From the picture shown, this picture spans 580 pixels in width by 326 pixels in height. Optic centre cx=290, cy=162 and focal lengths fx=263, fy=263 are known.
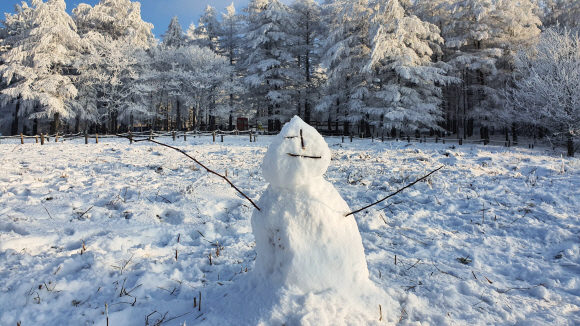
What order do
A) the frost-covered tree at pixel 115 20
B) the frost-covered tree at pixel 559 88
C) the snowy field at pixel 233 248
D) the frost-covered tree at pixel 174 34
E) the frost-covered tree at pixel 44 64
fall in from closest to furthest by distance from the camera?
the snowy field at pixel 233 248
the frost-covered tree at pixel 559 88
the frost-covered tree at pixel 44 64
the frost-covered tree at pixel 115 20
the frost-covered tree at pixel 174 34

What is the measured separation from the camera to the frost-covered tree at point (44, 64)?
20375 millimetres

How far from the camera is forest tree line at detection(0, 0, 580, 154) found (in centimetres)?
1973

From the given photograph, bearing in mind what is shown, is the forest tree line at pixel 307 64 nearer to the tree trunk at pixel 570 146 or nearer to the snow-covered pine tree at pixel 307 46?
the snow-covered pine tree at pixel 307 46

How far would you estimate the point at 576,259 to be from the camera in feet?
9.80

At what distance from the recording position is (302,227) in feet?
6.08

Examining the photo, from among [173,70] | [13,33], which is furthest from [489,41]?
[13,33]

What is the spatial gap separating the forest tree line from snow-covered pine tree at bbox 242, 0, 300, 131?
107mm

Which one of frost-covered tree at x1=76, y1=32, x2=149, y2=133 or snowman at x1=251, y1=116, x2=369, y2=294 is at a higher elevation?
frost-covered tree at x1=76, y1=32, x2=149, y2=133

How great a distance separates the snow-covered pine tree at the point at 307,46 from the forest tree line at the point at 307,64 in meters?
0.13

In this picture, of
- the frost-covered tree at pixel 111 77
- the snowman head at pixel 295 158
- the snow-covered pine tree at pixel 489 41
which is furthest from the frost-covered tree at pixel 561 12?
the frost-covered tree at pixel 111 77

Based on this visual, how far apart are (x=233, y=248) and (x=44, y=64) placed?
26.7 metres

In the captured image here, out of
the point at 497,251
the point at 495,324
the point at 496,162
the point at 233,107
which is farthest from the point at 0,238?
the point at 233,107

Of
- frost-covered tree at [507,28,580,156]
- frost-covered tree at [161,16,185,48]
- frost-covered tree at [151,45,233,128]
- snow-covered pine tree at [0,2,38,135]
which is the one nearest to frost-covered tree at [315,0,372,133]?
frost-covered tree at [151,45,233,128]

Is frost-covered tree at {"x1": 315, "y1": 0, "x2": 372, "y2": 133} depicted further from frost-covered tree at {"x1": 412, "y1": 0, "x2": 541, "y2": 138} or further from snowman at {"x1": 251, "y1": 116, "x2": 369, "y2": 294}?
snowman at {"x1": 251, "y1": 116, "x2": 369, "y2": 294}
